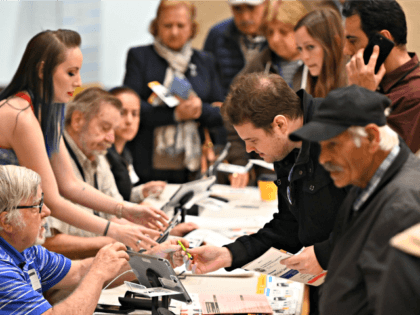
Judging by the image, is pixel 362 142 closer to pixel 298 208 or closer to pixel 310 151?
pixel 310 151

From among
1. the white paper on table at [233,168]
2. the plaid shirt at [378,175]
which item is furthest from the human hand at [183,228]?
the plaid shirt at [378,175]

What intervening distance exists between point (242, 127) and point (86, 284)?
2.58ft

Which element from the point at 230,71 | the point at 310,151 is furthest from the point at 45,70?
the point at 230,71

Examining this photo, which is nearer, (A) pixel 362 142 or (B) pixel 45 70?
(A) pixel 362 142

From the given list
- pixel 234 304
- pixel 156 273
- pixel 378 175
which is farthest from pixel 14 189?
pixel 378 175

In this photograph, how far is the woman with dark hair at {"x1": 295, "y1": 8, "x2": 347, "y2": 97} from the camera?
2.91 m

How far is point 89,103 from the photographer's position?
113 inches

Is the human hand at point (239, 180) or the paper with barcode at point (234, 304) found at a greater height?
the paper with barcode at point (234, 304)

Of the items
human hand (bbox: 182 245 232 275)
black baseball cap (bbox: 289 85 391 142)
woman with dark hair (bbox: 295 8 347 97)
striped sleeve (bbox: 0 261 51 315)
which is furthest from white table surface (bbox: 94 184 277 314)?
black baseball cap (bbox: 289 85 391 142)

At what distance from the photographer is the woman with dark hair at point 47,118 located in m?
2.06

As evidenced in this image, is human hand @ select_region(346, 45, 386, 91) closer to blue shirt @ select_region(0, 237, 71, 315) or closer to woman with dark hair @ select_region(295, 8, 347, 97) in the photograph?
woman with dark hair @ select_region(295, 8, 347, 97)

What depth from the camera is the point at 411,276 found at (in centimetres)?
100

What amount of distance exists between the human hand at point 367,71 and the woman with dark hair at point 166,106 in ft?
6.15

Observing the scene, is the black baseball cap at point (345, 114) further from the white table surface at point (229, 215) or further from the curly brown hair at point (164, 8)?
the curly brown hair at point (164, 8)
